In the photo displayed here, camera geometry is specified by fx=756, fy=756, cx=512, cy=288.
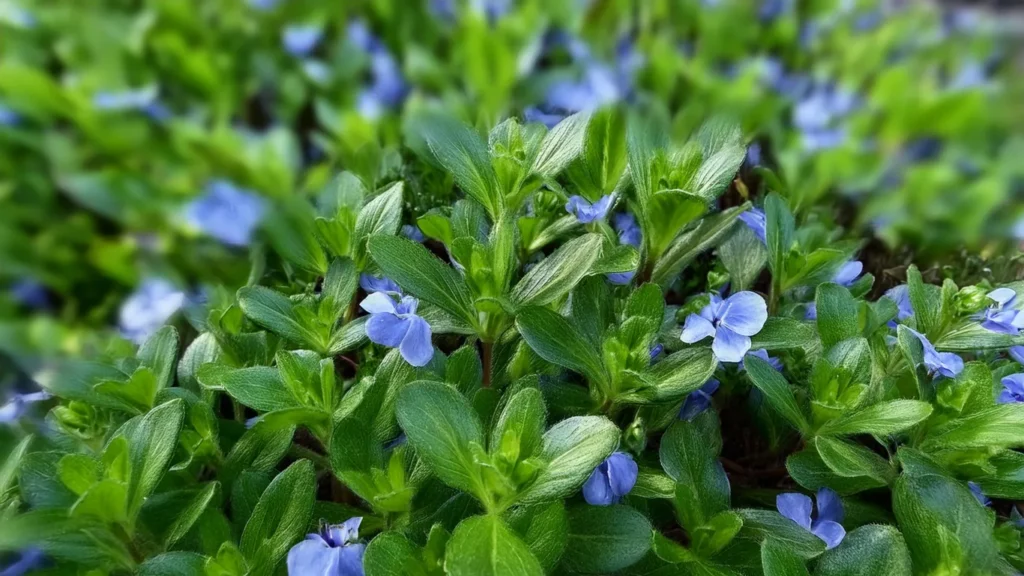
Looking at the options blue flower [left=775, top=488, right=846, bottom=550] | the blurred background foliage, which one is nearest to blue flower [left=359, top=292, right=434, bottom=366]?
blue flower [left=775, top=488, right=846, bottom=550]

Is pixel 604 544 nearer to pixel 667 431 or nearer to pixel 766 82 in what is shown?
pixel 667 431

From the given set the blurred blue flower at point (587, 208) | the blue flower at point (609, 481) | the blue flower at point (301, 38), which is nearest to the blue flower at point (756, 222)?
the blurred blue flower at point (587, 208)

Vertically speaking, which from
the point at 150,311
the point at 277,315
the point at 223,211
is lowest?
the point at 223,211

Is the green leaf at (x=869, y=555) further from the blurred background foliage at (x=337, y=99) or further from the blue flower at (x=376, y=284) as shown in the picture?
the blurred background foliage at (x=337, y=99)

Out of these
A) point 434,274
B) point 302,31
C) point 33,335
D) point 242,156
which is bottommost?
point 33,335

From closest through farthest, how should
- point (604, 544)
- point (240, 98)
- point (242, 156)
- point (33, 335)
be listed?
point (604, 544), point (33, 335), point (242, 156), point (240, 98)

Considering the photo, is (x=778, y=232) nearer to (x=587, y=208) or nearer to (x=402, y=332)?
(x=587, y=208)

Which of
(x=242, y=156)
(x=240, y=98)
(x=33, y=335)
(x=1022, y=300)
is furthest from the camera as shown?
(x=240, y=98)

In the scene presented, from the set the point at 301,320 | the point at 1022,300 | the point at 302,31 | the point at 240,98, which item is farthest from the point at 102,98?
the point at 1022,300

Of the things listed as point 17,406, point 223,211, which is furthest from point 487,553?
point 223,211
